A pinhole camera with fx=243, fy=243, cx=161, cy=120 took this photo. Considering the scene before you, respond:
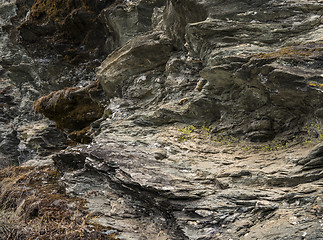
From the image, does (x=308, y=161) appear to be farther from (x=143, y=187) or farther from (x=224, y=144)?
(x=143, y=187)

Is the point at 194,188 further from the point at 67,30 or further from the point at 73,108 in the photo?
the point at 67,30

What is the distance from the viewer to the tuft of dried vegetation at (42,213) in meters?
5.50

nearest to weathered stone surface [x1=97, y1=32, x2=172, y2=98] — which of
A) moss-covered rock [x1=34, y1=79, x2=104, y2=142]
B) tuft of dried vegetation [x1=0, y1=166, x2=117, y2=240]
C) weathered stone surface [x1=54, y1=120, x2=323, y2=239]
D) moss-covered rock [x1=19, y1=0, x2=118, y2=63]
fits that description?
moss-covered rock [x1=34, y1=79, x2=104, y2=142]

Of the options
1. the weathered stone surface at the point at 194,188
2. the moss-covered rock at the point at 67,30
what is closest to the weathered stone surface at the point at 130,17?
the moss-covered rock at the point at 67,30

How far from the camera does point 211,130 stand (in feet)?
25.4

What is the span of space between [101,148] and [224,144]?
152 inches

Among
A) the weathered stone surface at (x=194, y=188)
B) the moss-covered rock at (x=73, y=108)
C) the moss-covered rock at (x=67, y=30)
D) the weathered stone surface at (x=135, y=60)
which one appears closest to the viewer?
the weathered stone surface at (x=194, y=188)

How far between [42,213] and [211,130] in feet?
17.6

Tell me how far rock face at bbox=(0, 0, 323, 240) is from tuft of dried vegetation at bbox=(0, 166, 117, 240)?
32 centimetres

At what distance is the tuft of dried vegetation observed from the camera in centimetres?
550

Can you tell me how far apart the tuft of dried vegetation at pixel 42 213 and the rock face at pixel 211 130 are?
32 centimetres

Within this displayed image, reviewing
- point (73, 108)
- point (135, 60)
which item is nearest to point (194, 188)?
point (135, 60)

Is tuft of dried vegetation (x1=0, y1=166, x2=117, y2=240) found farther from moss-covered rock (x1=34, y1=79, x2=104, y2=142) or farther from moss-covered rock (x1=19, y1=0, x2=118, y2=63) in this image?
moss-covered rock (x1=19, y1=0, x2=118, y2=63)

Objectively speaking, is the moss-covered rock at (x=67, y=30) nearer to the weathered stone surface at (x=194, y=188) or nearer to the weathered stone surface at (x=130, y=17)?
the weathered stone surface at (x=130, y=17)
